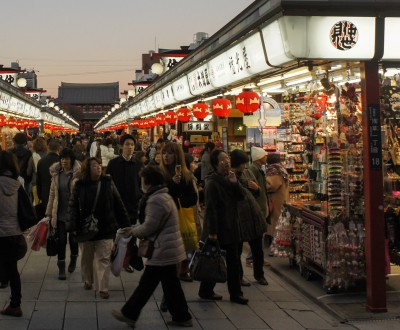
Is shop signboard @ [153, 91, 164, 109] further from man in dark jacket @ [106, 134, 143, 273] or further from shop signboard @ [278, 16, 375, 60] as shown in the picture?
shop signboard @ [278, 16, 375, 60]

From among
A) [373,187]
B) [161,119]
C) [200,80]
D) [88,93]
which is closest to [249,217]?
[373,187]

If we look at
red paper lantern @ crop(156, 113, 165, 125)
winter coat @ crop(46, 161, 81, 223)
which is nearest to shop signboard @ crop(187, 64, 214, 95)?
winter coat @ crop(46, 161, 81, 223)

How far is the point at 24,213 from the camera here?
6.95 meters

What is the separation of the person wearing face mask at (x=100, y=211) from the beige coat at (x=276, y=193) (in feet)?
10.8

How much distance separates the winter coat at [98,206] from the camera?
7.74 metres

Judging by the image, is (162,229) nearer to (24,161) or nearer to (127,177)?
(127,177)

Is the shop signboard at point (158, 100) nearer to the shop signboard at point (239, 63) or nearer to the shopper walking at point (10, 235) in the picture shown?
the shop signboard at point (239, 63)

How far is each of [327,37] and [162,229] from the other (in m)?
3.12

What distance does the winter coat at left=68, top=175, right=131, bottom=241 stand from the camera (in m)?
7.74

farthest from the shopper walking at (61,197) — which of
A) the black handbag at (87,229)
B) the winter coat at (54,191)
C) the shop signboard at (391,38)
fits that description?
the shop signboard at (391,38)

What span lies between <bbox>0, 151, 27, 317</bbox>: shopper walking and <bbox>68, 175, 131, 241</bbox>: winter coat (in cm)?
96

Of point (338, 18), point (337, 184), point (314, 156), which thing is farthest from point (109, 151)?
point (338, 18)

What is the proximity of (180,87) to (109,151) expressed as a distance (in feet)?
9.30

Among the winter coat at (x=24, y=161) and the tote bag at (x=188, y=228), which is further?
the winter coat at (x=24, y=161)
